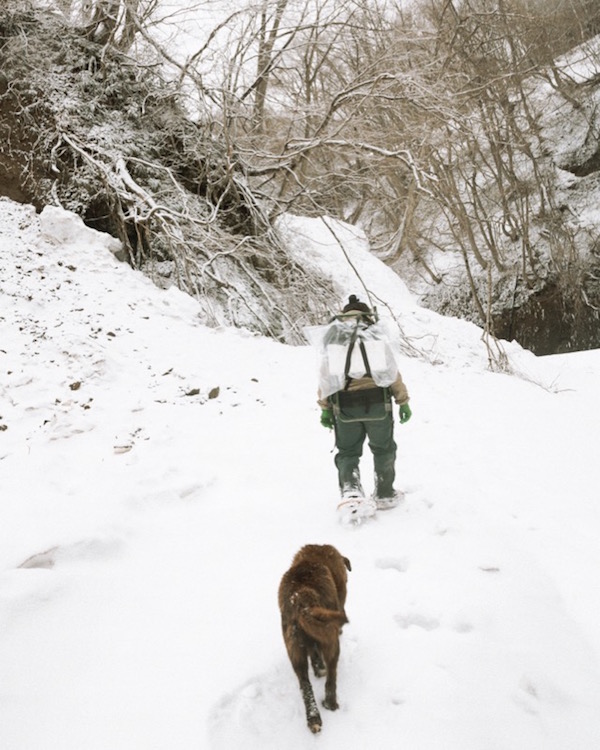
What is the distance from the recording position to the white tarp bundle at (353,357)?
2764 millimetres

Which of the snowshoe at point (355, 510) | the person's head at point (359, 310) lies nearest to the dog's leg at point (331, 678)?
the snowshoe at point (355, 510)

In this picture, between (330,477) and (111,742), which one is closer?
(111,742)

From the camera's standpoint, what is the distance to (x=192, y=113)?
848cm

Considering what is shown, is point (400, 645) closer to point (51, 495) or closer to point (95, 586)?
point (95, 586)

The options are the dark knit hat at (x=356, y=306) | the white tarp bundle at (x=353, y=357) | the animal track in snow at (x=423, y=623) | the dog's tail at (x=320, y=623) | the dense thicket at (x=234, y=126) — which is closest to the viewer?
the dog's tail at (x=320, y=623)

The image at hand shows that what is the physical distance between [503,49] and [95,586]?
16.1 m

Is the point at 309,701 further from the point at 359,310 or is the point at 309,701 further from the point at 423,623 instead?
the point at 359,310

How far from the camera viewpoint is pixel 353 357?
279 centimetres

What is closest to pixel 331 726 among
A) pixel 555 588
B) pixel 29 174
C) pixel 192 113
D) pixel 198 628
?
pixel 198 628

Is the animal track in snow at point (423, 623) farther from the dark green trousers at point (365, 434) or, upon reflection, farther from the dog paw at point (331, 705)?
the dark green trousers at point (365, 434)

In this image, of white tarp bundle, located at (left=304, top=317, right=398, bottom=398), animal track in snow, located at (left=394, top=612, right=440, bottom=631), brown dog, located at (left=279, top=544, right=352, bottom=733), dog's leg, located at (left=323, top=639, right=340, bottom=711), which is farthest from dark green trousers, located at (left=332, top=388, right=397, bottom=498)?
dog's leg, located at (left=323, top=639, right=340, bottom=711)

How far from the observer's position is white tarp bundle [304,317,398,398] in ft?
9.07

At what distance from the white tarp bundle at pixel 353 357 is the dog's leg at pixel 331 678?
1458 millimetres

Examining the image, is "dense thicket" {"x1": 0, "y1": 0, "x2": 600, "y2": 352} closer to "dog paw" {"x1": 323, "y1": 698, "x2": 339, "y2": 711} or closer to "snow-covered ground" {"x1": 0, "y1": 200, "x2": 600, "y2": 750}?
"snow-covered ground" {"x1": 0, "y1": 200, "x2": 600, "y2": 750}
